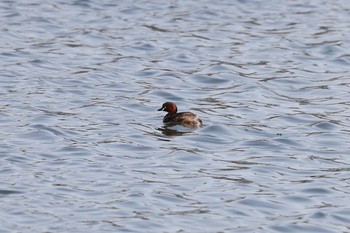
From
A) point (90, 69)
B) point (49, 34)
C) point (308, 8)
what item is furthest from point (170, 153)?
point (308, 8)

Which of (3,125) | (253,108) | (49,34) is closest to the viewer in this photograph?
(3,125)

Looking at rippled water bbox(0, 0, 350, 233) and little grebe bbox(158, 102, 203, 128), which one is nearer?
rippled water bbox(0, 0, 350, 233)

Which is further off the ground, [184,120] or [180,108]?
[184,120]

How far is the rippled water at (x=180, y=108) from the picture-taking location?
1280 centimetres

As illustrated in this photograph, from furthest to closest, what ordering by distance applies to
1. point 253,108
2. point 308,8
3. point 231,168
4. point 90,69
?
point 308,8 < point 90,69 < point 253,108 < point 231,168

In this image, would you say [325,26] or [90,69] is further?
[325,26]

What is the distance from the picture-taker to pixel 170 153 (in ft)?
50.8

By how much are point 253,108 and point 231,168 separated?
4.01 m

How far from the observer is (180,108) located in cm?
1859

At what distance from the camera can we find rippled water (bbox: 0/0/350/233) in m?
12.8

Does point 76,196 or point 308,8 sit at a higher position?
point 76,196

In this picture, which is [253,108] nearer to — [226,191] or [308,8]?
[226,191]

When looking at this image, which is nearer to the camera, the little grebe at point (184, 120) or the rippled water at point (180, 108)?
the rippled water at point (180, 108)

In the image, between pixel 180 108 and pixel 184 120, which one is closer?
pixel 184 120
